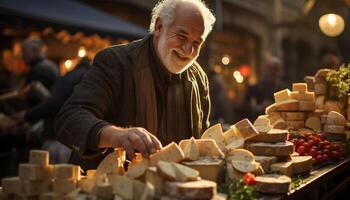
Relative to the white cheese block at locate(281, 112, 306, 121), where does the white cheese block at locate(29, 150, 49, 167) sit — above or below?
below

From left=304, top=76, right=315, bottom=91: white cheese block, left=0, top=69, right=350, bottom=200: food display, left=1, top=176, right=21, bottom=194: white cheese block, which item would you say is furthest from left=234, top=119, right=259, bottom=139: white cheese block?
left=304, top=76, right=315, bottom=91: white cheese block

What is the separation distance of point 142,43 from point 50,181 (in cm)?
153

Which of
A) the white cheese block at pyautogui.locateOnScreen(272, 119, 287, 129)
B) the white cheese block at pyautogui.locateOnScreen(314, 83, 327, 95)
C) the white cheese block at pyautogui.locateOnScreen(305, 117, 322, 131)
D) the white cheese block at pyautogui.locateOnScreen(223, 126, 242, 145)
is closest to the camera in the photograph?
the white cheese block at pyautogui.locateOnScreen(223, 126, 242, 145)

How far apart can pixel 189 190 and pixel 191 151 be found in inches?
20.4

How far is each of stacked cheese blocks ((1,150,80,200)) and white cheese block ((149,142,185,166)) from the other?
0.42 m

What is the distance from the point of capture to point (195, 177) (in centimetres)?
255

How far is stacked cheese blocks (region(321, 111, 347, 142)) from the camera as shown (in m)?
4.54

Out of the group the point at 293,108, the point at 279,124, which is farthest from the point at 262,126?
the point at 293,108

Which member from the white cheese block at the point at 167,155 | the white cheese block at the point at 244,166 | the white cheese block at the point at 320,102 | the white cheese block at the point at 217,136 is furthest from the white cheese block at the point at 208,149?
the white cheese block at the point at 320,102

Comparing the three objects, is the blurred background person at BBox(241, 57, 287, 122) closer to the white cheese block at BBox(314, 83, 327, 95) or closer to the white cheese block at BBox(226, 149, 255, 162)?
the white cheese block at BBox(314, 83, 327, 95)

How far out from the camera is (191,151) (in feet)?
9.48

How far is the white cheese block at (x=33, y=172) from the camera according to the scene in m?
2.57

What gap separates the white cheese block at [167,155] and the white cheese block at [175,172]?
0.35ft

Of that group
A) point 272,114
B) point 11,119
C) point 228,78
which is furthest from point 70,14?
point 228,78
